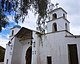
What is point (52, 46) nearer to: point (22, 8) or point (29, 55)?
point (29, 55)

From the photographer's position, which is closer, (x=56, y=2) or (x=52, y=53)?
(x=56, y=2)

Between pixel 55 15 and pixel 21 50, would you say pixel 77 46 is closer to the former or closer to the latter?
pixel 55 15

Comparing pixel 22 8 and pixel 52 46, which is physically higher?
pixel 22 8

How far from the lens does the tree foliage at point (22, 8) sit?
3.50 meters

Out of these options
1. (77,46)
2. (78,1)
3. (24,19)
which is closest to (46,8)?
(24,19)

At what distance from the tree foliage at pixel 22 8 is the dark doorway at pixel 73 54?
8305 mm

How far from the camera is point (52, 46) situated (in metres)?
12.4

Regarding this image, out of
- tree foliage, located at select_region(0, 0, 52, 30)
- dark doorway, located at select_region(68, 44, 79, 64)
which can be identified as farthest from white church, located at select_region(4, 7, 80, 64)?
tree foliage, located at select_region(0, 0, 52, 30)

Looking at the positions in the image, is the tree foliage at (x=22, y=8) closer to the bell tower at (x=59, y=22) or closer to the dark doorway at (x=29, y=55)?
the bell tower at (x=59, y=22)

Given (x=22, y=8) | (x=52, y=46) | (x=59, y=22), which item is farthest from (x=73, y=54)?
(x=22, y=8)

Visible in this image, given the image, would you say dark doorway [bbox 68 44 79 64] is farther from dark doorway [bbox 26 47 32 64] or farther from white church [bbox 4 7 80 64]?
dark doorway [bbox 26 47 32 64]

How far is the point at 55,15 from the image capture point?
13.7m

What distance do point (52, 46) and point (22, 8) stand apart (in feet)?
29.7

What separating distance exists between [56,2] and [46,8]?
0.50 metres
